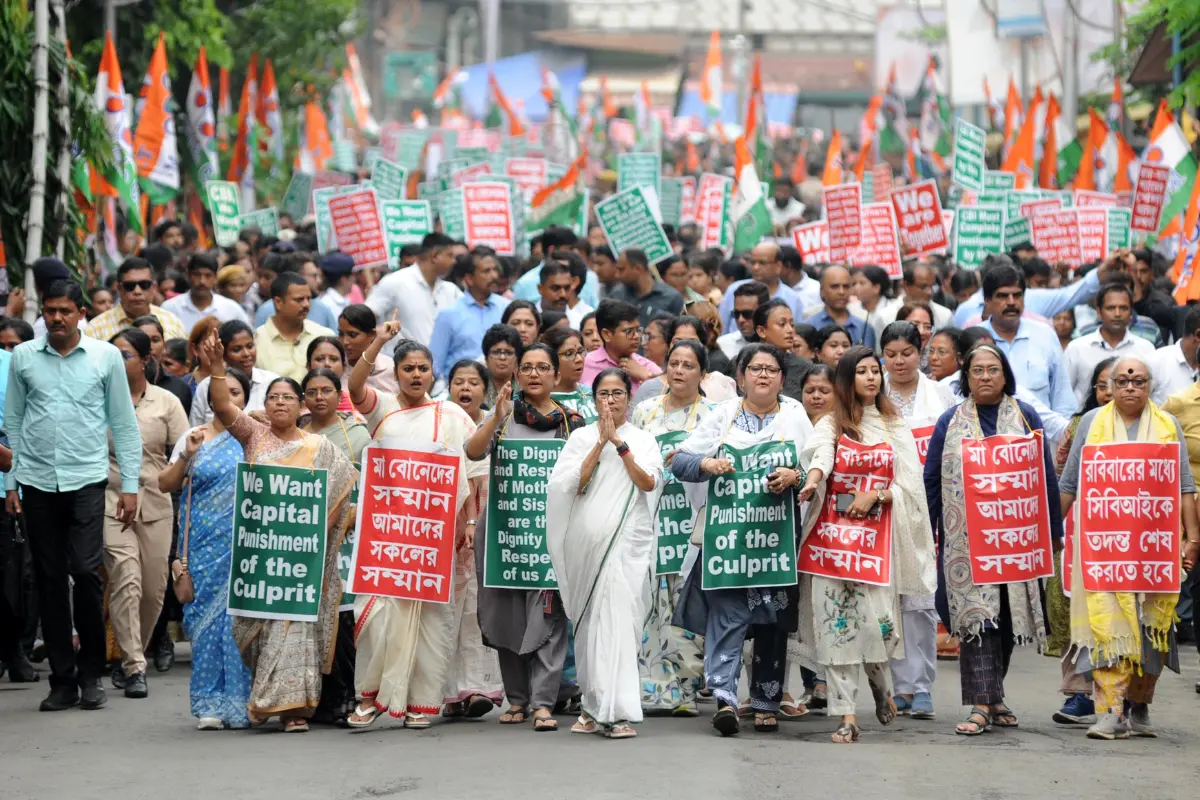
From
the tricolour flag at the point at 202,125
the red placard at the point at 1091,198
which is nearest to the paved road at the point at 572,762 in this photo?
the red placard at the point at 1091,198

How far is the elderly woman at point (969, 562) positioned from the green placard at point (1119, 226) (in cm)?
888

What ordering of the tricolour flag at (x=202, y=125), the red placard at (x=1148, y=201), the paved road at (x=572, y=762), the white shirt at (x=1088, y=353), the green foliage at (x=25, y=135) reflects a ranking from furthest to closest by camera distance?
1. the tricolour flag at (x=202, y=125)
2. the red placard at (x=1148, y=201)
3. the green foliage at (x=25, y=135)
4. the white shirt at (x=1088, y=353)
5. the paved road at (x=572, y=762)

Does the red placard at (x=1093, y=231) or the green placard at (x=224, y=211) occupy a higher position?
the green placard at (x=224, y=211)

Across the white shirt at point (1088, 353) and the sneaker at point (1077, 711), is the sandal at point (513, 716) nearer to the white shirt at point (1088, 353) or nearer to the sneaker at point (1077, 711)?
the sneaker at point (1077, 711)

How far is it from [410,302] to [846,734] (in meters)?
6.06

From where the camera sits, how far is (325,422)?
9.40 m

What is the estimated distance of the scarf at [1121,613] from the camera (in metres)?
8.79

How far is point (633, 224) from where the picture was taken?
53.9 ft

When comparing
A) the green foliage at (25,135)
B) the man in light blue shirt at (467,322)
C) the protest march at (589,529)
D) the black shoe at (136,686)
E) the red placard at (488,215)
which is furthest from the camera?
the red placard at (488,215)

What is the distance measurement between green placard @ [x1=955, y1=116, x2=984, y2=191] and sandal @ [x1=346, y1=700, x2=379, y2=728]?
12230 mm

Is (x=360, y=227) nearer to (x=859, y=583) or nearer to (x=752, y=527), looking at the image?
(x=752, y=527)

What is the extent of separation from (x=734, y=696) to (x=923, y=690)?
45.7 inches

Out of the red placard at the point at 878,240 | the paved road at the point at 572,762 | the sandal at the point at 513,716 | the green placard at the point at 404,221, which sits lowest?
the paved road at the point at 572,762

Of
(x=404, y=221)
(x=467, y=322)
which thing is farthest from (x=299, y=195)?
(x=467, y=322)
